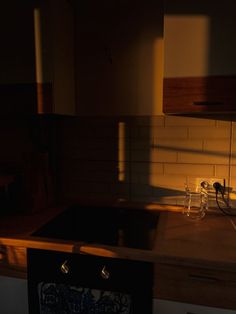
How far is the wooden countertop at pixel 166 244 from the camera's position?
3.51ft

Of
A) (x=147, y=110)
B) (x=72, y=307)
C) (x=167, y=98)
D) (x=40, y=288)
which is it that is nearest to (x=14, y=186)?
(x=40, y=288)

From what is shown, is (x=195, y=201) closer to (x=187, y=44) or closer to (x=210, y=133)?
(x=210, y=133)

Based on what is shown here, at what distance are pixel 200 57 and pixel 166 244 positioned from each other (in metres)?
0.86

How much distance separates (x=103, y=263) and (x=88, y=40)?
1.25 meters

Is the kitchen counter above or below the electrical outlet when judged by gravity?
below

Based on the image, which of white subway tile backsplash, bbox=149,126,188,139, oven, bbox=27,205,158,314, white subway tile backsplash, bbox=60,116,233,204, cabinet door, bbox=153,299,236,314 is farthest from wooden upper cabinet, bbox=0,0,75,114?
cabinet door, bbox=153,299,236,314

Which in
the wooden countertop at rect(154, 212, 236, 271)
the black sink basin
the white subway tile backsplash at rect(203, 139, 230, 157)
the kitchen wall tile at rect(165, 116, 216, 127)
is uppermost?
the kitchen wall tile at rect(165, 116, 216, 127)

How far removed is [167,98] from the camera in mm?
1262

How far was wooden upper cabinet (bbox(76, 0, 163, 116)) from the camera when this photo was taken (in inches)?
60.0

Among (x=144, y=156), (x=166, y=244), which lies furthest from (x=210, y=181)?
(x=166, y=244)

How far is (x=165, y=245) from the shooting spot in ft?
3.81

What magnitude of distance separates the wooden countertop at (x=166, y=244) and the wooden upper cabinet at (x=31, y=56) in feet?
2.03

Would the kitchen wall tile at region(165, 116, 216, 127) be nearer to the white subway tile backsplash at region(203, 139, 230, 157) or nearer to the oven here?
the white subway tile backsplash at region(203, 139, 230, 157)

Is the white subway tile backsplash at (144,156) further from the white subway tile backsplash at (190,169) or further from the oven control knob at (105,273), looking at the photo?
the oven control knob at (105,273)
